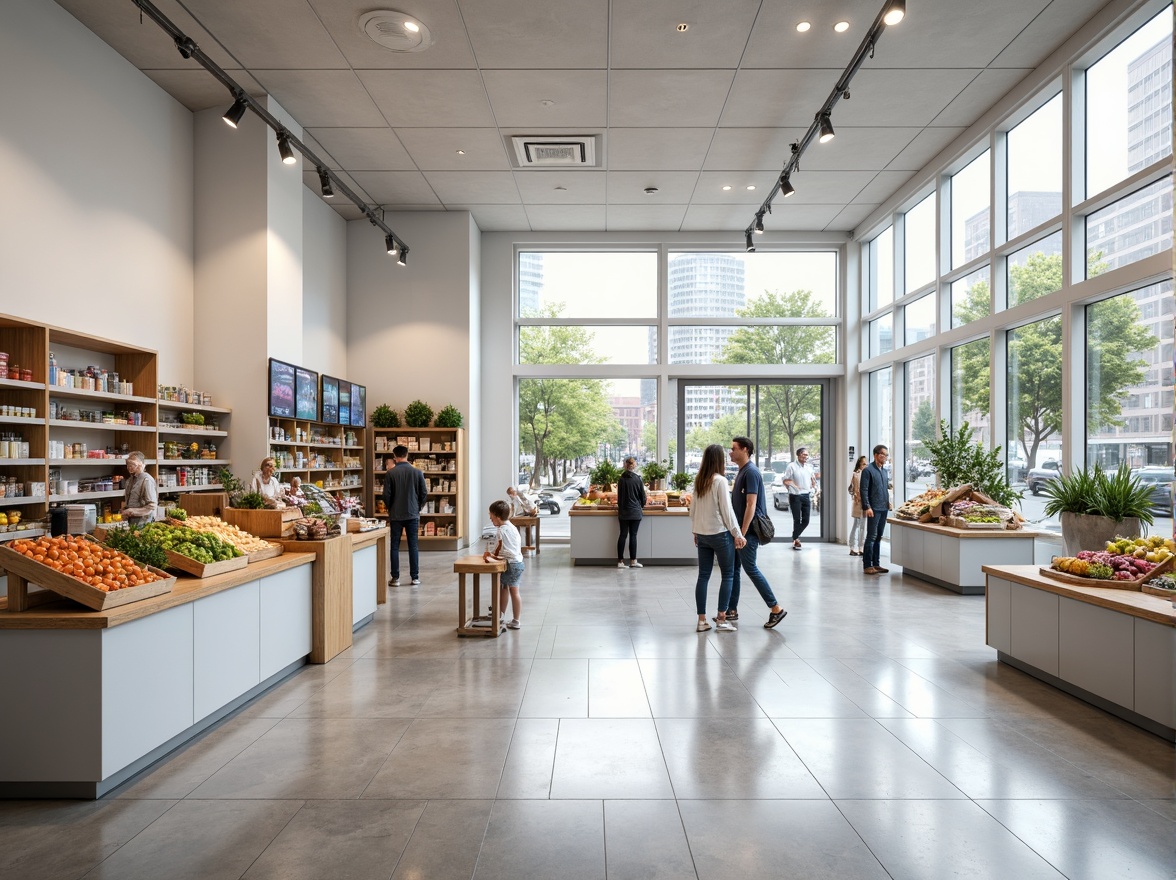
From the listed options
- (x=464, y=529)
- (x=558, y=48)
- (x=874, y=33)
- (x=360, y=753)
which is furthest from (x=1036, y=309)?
(x=464, y=529)

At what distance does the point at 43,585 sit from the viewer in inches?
123

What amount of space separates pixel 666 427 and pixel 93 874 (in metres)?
10.8

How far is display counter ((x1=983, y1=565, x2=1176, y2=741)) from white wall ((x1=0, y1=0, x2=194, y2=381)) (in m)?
7.81

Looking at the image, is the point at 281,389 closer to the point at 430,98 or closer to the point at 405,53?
the point at 430,98

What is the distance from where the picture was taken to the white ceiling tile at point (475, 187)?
993 centimetres

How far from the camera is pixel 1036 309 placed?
7.45m

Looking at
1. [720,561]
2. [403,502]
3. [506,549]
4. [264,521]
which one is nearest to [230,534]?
[264,521]

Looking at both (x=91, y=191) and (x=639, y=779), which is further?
(x=91, y=191)

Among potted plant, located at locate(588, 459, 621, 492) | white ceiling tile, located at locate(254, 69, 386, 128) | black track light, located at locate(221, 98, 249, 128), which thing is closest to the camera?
black track light, located at locate(221, 98, 249, 128)

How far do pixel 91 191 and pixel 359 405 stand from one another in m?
5.23

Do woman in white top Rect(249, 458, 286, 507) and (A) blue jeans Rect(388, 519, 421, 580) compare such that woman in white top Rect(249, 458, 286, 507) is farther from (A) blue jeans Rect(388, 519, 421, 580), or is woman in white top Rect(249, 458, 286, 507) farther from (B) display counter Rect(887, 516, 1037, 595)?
(B) display counter Rect(887, 516, 1037, 595)

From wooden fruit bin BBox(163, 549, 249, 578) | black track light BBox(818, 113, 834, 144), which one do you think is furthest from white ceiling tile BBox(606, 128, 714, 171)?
wooden fruit bin BBox(163, 549, 249, 578)

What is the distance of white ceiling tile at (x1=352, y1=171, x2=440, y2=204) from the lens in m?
10.0

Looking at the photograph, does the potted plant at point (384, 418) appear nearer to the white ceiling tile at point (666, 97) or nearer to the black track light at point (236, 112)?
the black track light at point (236, 112)
